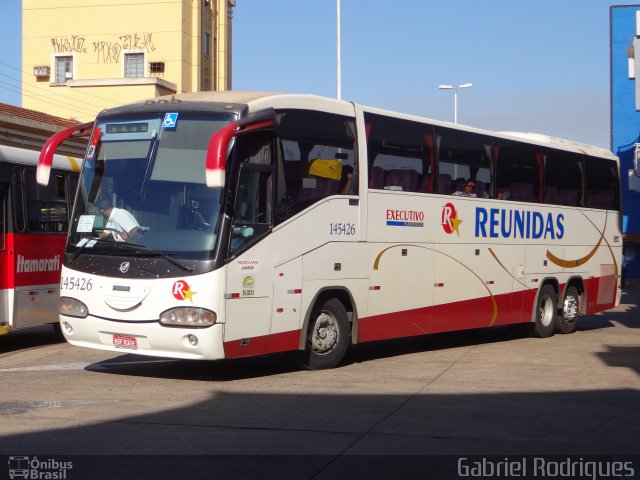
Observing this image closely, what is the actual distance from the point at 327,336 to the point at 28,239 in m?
5.01

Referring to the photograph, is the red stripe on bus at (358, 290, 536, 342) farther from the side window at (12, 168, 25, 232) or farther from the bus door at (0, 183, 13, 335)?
the side window at (12, 168, 25, 232)

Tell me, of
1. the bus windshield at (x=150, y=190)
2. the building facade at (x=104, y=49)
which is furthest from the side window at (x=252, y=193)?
the building facade at (x=104, y=49)

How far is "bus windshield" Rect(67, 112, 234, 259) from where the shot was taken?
1163 centimetres

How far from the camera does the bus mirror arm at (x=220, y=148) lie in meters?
10.7

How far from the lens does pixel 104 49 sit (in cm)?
5103

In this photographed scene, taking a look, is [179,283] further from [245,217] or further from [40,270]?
[40,270]

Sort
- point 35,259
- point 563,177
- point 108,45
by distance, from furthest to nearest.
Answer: point 108,45, point 563,177, point 35,259

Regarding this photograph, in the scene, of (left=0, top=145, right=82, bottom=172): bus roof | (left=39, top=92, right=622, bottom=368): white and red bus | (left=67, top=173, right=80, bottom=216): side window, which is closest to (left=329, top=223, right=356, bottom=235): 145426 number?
(left=39, top=92, right=622, bottom=368): white and red bus

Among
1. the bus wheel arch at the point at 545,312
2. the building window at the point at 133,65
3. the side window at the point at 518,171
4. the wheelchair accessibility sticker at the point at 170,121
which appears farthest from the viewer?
the building window at the point at 133,65

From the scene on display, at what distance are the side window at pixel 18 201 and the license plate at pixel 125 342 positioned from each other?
4.13 meters

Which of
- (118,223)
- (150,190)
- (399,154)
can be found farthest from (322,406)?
(399,154)

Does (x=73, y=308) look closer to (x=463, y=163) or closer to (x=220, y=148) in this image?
(x=220, y=148)

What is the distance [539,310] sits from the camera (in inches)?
757

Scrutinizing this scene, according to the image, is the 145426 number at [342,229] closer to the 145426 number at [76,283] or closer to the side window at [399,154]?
the side window at [399,154]
